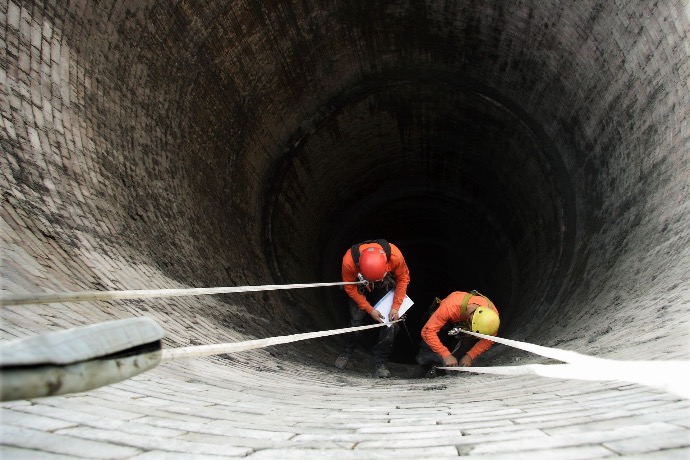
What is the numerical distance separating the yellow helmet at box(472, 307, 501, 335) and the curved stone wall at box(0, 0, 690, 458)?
0.55 meters

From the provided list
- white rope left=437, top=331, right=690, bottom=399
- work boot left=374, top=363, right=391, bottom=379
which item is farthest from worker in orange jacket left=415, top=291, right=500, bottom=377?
white rope left=437, top=331, right=690, bottom=399

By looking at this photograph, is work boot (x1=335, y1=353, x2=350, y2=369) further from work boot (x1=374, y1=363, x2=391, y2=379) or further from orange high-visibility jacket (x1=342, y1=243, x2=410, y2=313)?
orange high-visibility jacket (x1=342, y1=243, x2=410, y2=313)

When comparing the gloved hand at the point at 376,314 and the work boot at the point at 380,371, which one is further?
the work boot at the point at 380,371

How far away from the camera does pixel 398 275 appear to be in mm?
5484

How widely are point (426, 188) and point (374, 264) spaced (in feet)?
15.2

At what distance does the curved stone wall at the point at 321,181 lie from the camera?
2.58 m

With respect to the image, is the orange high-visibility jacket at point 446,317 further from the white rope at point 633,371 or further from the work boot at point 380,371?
the white rope at point 633,371

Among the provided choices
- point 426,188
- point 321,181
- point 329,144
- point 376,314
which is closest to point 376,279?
point 376,314

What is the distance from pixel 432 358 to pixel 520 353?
35.3 inches

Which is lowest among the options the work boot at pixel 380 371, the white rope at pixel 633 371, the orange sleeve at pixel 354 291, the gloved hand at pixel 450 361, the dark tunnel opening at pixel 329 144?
the white rope at pixel 633 371

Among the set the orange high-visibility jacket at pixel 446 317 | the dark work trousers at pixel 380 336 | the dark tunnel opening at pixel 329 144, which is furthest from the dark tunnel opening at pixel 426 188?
the orange high-visibility jacket at pixel 446 317

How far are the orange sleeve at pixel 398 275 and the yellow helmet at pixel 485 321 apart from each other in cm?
77

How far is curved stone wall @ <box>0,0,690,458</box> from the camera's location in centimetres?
258

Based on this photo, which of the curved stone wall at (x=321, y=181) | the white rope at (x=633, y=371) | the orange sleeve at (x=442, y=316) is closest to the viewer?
the white rope at (x=633, y=371)
